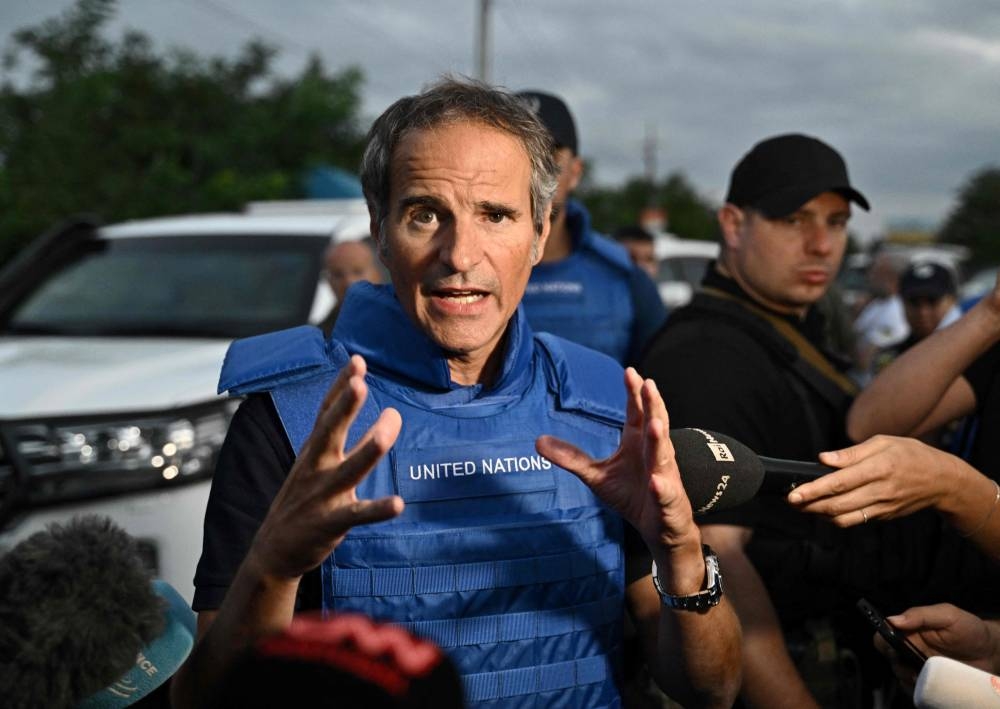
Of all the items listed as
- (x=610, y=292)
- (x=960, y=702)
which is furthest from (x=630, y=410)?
(x=610, y=292)

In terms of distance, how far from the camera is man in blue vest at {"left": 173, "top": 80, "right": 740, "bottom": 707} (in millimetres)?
1968

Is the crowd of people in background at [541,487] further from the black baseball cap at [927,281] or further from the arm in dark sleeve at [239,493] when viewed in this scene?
the black baseball cap at [927,281]

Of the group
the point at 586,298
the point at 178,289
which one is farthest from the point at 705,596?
the point at 178,289

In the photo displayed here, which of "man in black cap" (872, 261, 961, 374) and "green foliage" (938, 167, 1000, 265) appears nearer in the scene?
"man in black cap" (872, 261, 961, 374)

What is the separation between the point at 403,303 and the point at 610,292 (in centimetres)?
234

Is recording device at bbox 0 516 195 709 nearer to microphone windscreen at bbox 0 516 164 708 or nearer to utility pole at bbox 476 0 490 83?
microphone windscreen at bbox 0 516 164 708

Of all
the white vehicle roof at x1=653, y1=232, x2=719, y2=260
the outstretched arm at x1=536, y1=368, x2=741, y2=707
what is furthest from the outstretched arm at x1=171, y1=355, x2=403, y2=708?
the white vehicle roof at x1=653, y1=232, x2=719, y2=260

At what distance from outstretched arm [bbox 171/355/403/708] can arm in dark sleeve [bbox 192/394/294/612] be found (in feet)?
0.41

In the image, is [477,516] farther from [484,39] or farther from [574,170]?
[484,39]

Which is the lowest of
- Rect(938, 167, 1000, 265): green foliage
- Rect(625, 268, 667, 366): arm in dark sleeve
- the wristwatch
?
Rect(938, 167, 1000, 265): green foliage

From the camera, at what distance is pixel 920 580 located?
9.00 feet

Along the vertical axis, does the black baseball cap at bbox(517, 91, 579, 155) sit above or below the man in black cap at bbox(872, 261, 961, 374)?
above

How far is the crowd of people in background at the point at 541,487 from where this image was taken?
186 cm

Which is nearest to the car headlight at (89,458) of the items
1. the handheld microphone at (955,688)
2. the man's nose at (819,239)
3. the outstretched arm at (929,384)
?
the man's nose at (819,239)
